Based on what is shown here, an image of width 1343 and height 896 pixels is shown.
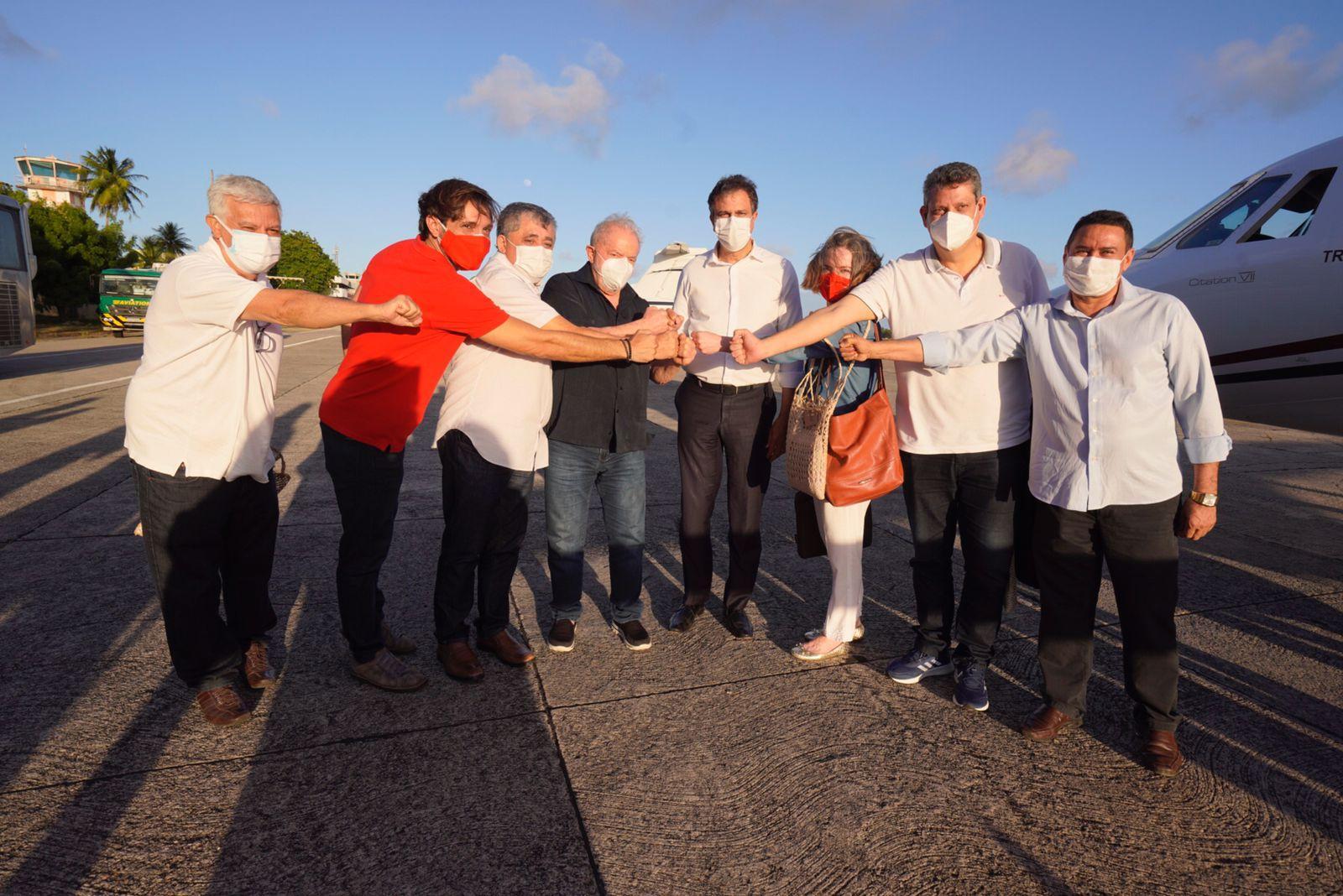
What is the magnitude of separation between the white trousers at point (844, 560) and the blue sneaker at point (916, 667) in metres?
0.26

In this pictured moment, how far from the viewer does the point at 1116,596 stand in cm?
287

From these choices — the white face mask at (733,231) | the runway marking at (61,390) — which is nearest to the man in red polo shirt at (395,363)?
the white face mask at (733,231)

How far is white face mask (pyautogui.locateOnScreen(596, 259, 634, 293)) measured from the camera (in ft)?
11.9

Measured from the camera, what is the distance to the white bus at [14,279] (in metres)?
15.5

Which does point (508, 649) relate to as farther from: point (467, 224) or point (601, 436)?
point (467, 224)

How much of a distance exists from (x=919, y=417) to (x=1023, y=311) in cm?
58

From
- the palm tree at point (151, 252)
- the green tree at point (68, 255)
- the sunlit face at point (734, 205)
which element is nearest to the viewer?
the sunlit face at point (734, 205)

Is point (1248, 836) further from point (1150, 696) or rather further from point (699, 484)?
point (699, 484)

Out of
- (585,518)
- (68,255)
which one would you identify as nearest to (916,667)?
(585,518)

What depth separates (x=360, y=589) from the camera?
3281mm

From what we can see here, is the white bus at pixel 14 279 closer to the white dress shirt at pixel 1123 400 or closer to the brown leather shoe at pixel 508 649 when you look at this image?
the brown leather shoe at pixel 508 649

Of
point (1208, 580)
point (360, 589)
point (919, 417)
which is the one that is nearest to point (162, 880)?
point (360, 589)

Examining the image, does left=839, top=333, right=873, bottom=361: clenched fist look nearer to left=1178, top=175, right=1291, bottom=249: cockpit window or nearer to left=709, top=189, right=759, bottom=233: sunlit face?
left=709, top=189, right=759, bottom=233: sunlit face

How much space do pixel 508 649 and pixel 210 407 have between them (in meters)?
1.62
